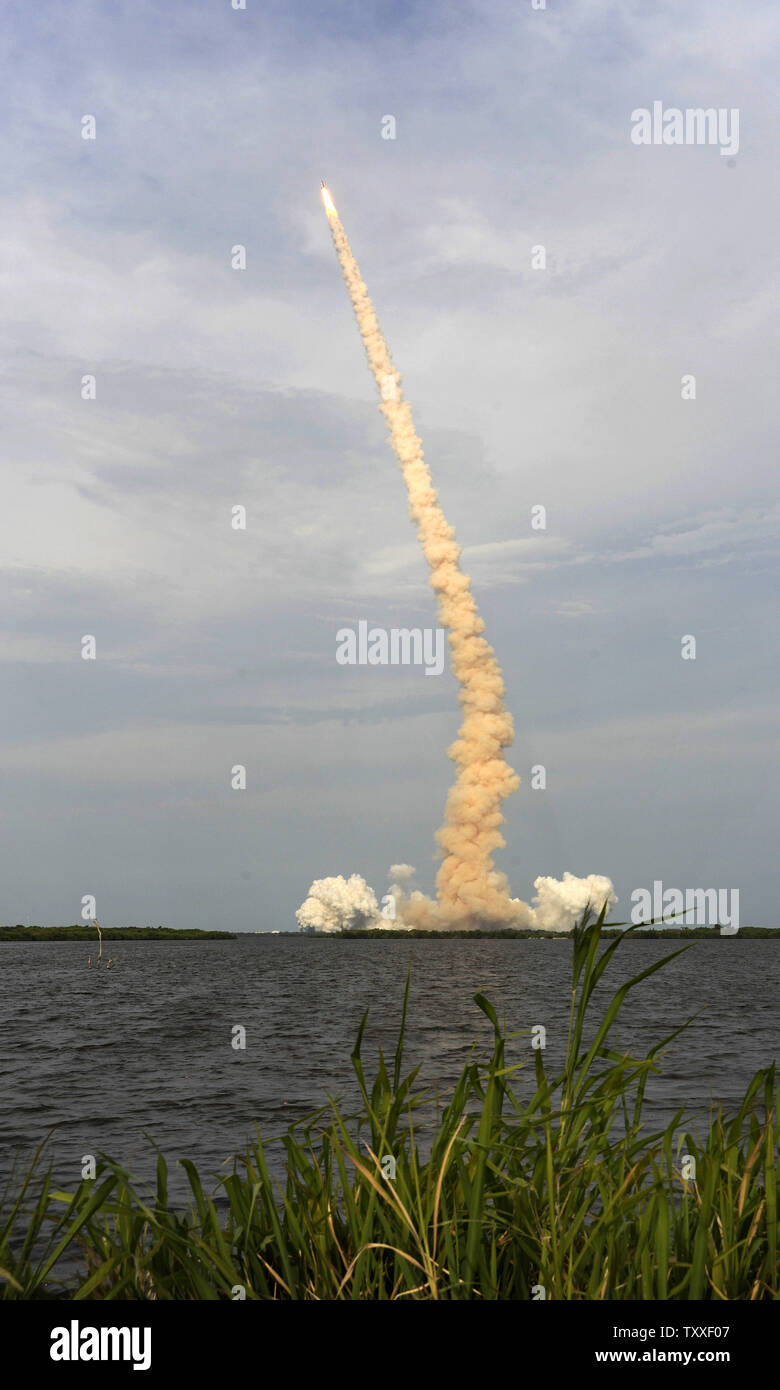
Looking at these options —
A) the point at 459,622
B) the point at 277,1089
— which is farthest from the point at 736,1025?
the point at 459,622

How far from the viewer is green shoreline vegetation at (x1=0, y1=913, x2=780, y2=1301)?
5.31 m

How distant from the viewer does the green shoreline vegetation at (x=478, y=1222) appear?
17.4 ft

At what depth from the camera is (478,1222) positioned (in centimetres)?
535

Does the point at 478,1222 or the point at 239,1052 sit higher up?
the point at 478,1222

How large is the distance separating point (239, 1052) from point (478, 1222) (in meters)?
37.9

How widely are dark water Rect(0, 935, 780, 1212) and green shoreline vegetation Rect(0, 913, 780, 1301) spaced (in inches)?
24.8

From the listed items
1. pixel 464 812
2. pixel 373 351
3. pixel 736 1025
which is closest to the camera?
pixel 736 1025

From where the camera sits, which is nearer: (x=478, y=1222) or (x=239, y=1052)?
(x=478, y=1222)

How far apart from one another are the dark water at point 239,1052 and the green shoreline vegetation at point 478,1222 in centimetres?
63

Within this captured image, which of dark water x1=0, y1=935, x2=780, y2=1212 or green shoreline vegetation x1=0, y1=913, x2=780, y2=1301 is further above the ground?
green shoreline vegetation x1=0, y1=913, x2=780, y2=1301
